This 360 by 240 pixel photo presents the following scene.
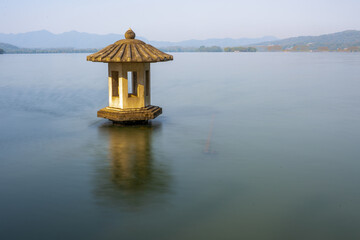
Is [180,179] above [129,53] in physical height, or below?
below

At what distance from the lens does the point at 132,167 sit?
408 inches

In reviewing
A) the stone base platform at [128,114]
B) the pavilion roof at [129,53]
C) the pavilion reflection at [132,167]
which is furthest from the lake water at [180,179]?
the pavilion roof at [129,53]

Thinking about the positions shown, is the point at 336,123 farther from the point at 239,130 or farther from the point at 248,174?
the point at 248,174

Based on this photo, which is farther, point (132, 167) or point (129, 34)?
point (129, 34)

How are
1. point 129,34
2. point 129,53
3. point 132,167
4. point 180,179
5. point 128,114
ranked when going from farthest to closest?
point 129,34
point 128,114
point 129,53
point 132,167
point 180,179

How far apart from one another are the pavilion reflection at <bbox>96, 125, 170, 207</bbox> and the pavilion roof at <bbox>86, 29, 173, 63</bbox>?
2702mm

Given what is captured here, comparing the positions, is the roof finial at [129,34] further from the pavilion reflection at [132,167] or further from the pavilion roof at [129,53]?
the pavilion reflection at [132,167]

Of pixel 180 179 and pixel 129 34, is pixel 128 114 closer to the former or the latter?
pixel 129 34

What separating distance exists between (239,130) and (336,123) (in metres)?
5.54

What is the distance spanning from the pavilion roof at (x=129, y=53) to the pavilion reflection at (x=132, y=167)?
2.70m

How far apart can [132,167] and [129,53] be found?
15.6 feet

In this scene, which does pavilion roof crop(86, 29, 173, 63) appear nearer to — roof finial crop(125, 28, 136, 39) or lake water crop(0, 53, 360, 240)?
roof finial crop(125, 28, 136, 39)

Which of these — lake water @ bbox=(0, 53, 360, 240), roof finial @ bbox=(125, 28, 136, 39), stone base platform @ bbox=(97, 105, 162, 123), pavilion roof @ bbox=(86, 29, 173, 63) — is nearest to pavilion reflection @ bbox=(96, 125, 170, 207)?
lake water @ bbox=(0, 53, 360, 240)

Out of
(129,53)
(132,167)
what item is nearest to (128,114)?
(129,53)
